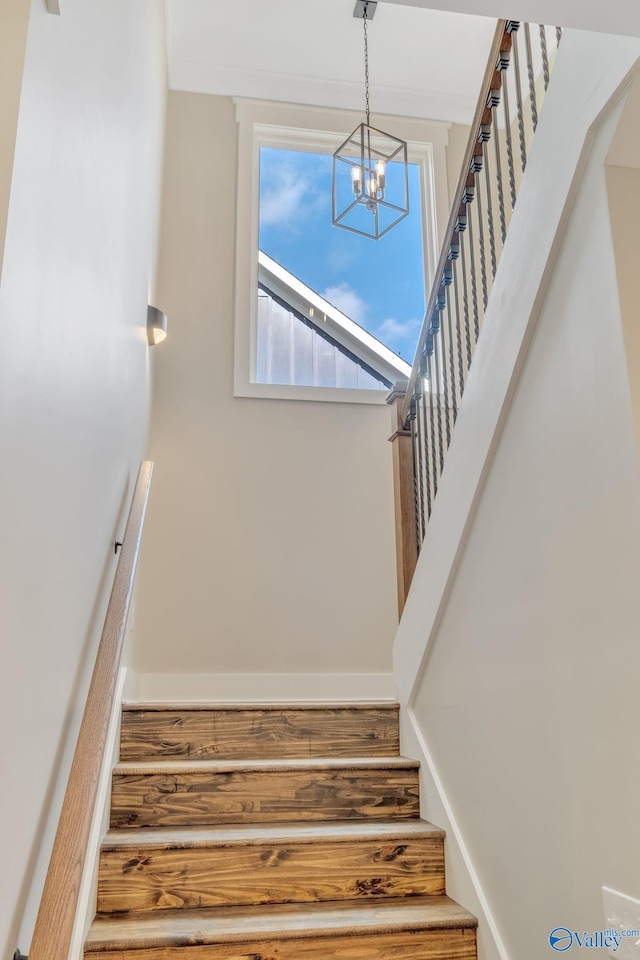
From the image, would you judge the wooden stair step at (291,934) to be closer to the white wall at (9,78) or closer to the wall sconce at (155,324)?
the white wall at (9,78)

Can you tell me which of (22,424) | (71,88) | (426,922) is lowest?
A: (426,922)

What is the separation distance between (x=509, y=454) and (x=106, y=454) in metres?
1.10

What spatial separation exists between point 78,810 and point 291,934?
797 millimetres

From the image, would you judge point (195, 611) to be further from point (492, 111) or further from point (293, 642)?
point (492, 111)

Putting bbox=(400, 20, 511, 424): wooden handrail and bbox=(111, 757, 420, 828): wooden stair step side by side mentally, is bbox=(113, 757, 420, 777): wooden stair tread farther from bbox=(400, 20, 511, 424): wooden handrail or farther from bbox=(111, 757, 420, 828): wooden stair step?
bbox=(400, 20, 511, 424): wooden handrail

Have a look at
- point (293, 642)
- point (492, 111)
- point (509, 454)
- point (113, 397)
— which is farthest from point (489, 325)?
point (293, 642)

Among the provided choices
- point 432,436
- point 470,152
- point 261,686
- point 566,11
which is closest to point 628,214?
point 566,11

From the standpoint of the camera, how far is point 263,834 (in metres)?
2.20

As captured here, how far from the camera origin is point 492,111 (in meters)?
2.52

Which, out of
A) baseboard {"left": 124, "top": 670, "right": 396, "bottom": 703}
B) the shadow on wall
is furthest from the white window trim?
the shadow on wall

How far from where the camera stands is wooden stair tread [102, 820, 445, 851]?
2.10 metres

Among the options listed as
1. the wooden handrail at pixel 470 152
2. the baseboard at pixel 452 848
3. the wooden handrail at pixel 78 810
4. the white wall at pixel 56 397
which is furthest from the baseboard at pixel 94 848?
the wooden handrail at pixel 470 152

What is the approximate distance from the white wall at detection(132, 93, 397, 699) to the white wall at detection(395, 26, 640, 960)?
4.69 ft

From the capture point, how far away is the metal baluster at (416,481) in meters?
3.04
